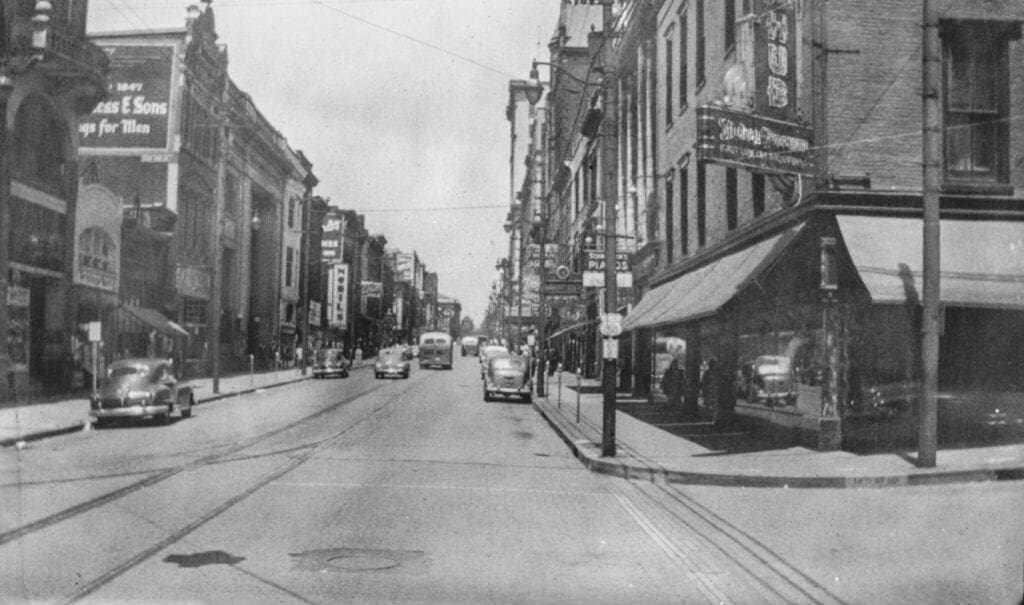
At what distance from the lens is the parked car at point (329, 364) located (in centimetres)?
5188

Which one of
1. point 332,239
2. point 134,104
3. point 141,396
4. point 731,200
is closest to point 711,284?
point 731,200


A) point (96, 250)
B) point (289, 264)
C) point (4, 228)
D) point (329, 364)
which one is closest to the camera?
point (4, 228)

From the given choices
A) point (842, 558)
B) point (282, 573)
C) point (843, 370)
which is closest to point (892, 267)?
point (843, 370)

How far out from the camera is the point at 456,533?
9.45 m

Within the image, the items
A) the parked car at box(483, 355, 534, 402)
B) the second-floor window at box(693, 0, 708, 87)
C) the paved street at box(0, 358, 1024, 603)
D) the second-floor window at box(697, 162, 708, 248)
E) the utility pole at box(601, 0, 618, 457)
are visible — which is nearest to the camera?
the paved street at box(0, 358, 1024, 603)

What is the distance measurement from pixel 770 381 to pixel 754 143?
552 cm

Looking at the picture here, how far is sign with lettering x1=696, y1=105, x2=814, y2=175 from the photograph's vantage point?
15.6 meters

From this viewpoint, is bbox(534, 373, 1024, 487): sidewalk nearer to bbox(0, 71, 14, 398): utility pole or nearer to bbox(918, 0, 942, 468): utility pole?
bbox(918, 0, 942, 468): utility pole

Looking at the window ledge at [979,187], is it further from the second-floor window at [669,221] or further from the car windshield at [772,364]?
the second-floor window at [669,221]

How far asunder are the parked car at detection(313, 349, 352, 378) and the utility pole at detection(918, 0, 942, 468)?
41.6 meters

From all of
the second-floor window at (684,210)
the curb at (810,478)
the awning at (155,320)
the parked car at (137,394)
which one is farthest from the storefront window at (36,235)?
the curb at (810,478)

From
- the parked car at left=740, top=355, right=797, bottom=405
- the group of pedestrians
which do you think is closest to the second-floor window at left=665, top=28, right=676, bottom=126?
the group of pedestrians

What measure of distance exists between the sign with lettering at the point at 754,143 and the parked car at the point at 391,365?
124 ft

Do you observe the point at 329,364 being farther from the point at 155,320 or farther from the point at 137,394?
the point at 137,394
